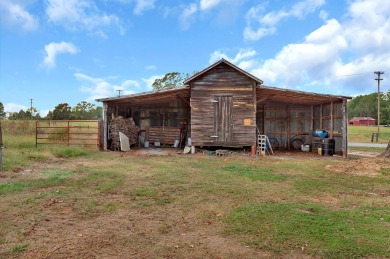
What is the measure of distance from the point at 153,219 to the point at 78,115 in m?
57.1

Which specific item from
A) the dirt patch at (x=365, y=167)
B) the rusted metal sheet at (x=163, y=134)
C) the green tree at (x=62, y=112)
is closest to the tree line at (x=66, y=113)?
the green tree at (x=62, y=112)

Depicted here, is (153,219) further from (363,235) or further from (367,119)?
(367,119)

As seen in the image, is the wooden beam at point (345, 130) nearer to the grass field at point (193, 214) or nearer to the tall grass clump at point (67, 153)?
the grass field at point (193, 214)

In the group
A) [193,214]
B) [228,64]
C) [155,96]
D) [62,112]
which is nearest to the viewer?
[193,214]

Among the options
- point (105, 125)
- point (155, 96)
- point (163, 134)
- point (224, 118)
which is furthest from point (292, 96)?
point (105, 125)

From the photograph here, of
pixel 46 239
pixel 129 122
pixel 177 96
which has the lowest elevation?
pixel 46 239

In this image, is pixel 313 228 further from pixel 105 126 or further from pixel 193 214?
pixel 105 126

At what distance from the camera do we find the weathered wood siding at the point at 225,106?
17031 millimetres

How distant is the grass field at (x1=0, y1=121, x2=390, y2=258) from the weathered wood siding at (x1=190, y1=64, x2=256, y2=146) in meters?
7.00

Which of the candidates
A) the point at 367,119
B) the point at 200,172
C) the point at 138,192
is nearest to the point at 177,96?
the point at 200,172

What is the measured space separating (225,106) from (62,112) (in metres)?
44.0

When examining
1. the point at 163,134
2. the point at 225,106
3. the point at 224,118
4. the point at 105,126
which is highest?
the point at 225,106

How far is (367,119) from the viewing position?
330 ft

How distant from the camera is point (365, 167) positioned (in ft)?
36.2
